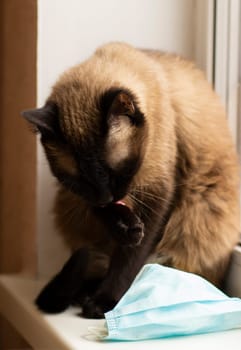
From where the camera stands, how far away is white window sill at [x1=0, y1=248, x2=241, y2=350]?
4.33ft

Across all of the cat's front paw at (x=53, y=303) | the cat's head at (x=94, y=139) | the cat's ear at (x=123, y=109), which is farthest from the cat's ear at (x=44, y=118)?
the cat's front paw at (x=53, y=303)

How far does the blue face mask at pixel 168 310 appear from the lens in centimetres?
133

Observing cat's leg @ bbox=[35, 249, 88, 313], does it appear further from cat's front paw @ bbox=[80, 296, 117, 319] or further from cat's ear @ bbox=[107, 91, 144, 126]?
cat's ear @ bbox=[107, 91, 144, 126]

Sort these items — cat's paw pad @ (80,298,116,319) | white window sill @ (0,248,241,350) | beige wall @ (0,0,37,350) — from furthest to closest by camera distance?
beige wall @ (0,0,37,350), cat's paw pad @ (80,298,116,319), white window sill @ (0,248,241,350)

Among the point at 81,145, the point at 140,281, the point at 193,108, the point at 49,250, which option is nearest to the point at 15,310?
the point at 49,250

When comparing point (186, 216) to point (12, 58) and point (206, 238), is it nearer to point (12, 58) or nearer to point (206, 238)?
point (206, 238)

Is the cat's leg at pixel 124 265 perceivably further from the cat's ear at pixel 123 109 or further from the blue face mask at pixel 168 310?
the cat's ear at pixel 123 109

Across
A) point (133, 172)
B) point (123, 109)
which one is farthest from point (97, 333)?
point (123, 109)

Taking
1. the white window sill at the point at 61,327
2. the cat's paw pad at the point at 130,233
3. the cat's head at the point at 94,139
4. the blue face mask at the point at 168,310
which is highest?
the cat's head at the point at 94,139

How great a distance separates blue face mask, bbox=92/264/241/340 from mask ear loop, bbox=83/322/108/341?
3cm

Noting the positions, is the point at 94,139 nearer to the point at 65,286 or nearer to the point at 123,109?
the point at 123,109

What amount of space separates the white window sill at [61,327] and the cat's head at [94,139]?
0.25m

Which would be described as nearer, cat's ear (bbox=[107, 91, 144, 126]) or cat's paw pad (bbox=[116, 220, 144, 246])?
cat's ear (bbox=[107, 91, 144, 126])

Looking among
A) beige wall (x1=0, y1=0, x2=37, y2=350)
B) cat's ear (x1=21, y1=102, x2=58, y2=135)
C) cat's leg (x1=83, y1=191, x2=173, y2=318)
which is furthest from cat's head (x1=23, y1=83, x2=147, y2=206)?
beige wall (x1=0, y1=0, x2=37, y2=350)
